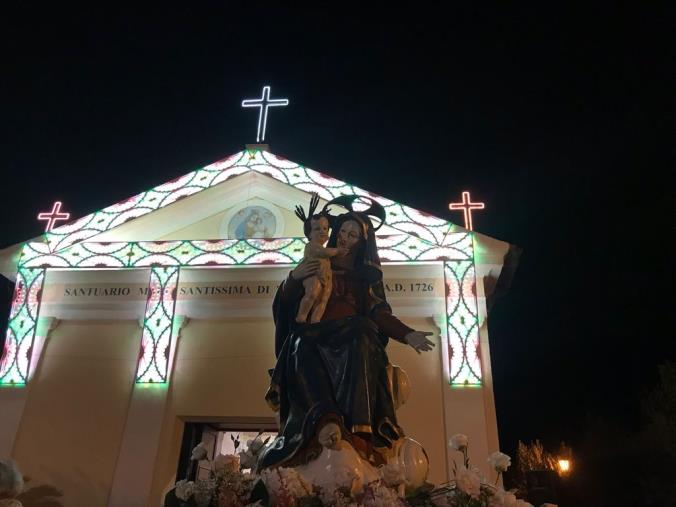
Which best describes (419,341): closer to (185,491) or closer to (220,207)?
(185,491)

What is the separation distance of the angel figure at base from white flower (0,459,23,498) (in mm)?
2387

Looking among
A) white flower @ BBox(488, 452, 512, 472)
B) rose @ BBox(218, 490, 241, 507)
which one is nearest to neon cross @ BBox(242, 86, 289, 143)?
white flower @ BBox(488, 452, 512, 472)

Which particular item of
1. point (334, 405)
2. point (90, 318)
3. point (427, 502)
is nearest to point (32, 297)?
point (90, 318)

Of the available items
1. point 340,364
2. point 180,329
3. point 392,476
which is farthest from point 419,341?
point 180,329

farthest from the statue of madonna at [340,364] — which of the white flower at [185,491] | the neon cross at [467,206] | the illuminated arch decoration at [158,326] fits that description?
the neon cross at [467,206]

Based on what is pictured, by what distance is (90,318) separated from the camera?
32.4 feet

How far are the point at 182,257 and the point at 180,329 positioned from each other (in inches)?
43.5

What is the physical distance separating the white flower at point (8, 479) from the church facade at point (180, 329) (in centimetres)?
595

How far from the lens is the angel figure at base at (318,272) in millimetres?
4926

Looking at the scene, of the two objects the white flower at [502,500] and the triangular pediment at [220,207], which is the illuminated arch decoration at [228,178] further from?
the white flower at [502,500]

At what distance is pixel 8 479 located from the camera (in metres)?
A: 2.80

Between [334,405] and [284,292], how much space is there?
47.7 inches

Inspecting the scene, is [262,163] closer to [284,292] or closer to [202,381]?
[202,381]

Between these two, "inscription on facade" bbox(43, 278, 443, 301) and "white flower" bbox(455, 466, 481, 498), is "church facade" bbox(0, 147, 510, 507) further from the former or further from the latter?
"white flower" bbox(455, 466, 481, 498)
